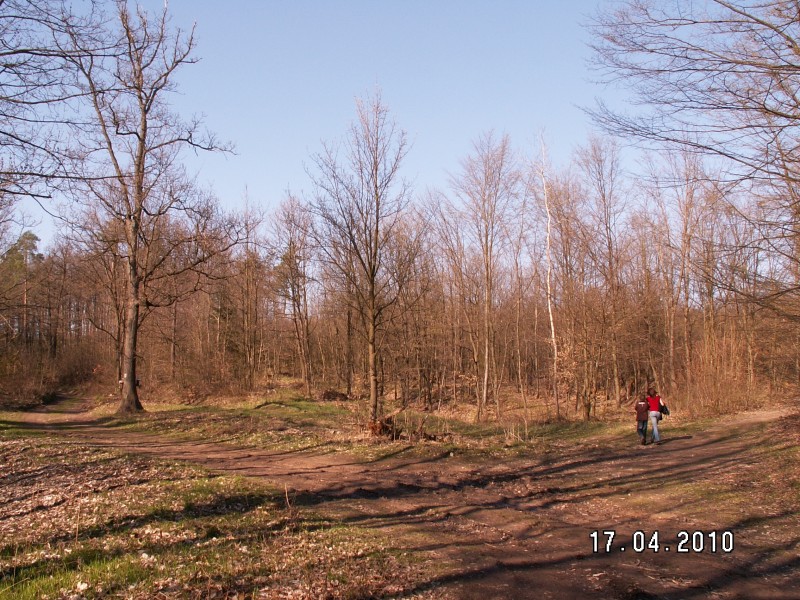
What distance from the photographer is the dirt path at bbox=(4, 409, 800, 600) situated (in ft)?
19.5

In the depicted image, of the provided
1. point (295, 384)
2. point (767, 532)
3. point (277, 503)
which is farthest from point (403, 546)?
point (295, 384)

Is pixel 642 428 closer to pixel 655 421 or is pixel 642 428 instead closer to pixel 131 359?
pixel 655 421

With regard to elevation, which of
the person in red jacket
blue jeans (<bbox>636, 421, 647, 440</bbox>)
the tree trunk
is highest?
the tree trunk

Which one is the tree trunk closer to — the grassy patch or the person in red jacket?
the grassy patch

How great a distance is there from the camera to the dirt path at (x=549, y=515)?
19.5ft

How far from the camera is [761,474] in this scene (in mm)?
11766

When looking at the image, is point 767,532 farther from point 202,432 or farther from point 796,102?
point 202,432

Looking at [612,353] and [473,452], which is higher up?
[612,353]

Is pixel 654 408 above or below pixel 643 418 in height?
above

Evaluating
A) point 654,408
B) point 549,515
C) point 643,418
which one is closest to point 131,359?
point 549,515

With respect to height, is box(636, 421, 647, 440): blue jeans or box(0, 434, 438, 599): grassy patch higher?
box(0, 434, 438, 599): grassy patch

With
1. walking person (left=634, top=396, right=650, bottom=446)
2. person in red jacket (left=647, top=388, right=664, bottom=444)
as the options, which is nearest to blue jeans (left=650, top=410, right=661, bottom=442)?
person in red jacket (left=647, top=388, right=664, bottom=444)

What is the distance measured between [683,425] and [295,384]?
27.9 m

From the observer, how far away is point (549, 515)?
8961mm
